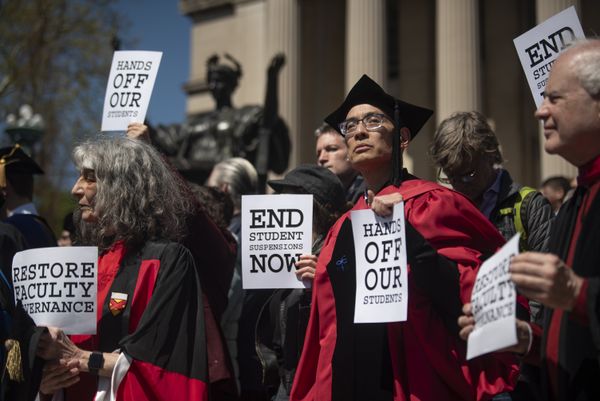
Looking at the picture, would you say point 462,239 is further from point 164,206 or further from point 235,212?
point 235,212

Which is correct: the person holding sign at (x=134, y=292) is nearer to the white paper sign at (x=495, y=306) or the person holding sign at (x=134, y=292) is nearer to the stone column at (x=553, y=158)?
the white paper sign at (x=495, y=306)

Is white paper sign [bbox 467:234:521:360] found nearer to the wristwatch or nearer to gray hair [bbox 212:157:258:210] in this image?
the wristwatch

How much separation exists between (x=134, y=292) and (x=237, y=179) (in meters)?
3.39

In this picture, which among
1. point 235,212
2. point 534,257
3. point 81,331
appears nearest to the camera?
point 534,257

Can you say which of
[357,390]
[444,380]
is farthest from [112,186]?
[444,380]

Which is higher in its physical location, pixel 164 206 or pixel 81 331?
pixel 164 206

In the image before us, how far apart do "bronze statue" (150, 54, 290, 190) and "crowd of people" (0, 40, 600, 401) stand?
642 cm

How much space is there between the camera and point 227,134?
14188 mm

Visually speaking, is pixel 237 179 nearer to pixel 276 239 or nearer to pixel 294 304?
pixel 294 304

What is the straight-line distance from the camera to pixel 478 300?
3.49m

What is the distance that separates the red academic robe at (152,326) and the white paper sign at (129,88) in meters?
1.66

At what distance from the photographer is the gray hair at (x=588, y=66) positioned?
11.3 feet

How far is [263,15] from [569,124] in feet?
116

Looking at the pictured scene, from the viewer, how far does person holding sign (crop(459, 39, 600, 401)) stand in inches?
123
